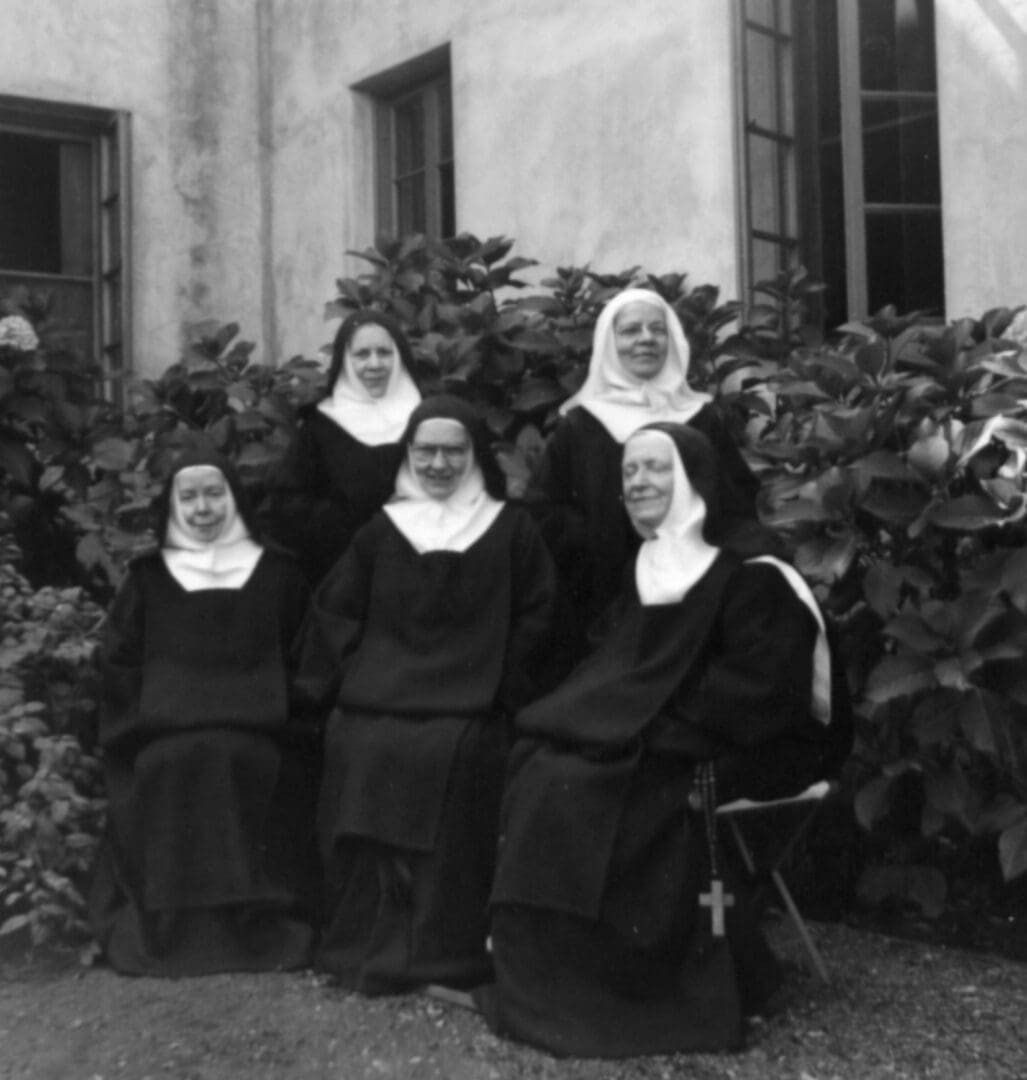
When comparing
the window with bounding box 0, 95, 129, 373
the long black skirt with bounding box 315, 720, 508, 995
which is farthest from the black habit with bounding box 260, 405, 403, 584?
the window with bounding box 0, 95, 129, 373

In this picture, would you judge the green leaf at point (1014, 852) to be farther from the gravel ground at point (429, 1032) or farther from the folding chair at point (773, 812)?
the folding chair at point (773, 812)

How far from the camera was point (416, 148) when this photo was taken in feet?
28.4

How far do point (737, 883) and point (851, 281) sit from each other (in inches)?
110

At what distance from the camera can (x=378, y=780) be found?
4.58 metres

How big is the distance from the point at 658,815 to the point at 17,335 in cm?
342

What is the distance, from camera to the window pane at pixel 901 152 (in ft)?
20.8

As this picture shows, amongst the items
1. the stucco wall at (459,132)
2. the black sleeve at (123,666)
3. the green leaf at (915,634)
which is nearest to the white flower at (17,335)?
the black sleeve at (123,666)

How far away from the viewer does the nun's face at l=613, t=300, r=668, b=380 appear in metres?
4.89

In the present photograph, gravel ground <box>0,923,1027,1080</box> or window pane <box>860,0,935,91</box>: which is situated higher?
window pane <box>860,0,935,91</box>

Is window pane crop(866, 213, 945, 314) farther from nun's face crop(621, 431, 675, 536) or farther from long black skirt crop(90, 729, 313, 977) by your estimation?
long black skirt crop(90, 729, 313, 977)

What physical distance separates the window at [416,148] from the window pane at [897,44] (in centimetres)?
226

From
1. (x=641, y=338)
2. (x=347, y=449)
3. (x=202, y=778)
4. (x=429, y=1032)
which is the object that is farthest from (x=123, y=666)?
(x=641, y=338)

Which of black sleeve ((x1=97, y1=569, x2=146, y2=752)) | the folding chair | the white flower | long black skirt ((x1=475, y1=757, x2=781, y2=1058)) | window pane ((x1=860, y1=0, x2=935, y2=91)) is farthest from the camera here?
the white flower

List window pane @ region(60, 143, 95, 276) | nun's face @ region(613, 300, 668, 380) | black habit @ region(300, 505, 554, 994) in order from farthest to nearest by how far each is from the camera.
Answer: window pane @ region(60, 143, 95, 276) → nun's face @ region(613, 300, 668, 380) → black habit @ region(300, 505, 554, 994)
